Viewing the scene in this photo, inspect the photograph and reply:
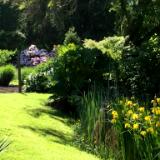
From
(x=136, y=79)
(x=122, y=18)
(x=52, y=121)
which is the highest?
(x=122, y=18)

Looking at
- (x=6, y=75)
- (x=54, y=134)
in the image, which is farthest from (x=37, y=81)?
(x=54, y=134)

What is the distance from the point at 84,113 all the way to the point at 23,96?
20.4 ft

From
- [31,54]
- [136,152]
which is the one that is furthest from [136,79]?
[31,54]

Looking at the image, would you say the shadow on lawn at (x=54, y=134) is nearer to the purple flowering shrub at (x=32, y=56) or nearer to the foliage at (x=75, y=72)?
the foliage at (x=75, y=72)

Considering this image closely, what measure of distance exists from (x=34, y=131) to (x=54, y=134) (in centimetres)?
47

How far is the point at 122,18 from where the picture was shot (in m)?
19.5

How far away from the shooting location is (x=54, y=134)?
40.1 feet

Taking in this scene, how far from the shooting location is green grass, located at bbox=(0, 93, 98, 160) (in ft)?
30.7

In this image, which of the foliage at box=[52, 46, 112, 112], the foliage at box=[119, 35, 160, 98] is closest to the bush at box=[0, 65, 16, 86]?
the foliage at box=[52, 46, 112, 112]

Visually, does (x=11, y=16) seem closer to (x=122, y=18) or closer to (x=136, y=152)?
(x=122, y=18)

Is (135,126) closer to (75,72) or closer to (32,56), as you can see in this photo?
(75,72)

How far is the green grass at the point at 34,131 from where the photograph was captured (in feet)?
30.7

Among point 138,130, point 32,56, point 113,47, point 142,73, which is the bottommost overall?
point 138,130

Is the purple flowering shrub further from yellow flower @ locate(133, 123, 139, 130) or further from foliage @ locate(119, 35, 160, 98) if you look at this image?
yellow flower @ locate(133, 123, 139, 130)
